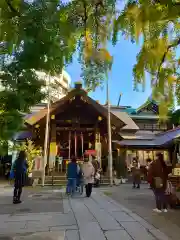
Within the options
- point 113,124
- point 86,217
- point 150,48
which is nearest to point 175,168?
point 86,217

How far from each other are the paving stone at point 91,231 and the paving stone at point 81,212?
42 centimetres

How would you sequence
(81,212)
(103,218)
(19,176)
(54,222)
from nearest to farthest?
(54,222) < (103,218) < (81,212) < (19,176)

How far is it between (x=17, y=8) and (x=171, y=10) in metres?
1.74

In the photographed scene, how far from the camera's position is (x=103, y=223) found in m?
6.44

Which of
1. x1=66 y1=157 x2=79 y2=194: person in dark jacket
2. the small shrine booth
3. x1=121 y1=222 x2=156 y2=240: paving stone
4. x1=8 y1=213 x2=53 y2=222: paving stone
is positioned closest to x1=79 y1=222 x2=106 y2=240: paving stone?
x1=121 y1=222 x2=156 y2=240: paving stone

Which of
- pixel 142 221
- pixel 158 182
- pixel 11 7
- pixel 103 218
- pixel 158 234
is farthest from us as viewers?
pixel 158 182

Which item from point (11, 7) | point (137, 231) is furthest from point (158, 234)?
point (11, 7)

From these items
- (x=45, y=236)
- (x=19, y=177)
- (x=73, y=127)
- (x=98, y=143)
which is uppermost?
(x=73, y=127)

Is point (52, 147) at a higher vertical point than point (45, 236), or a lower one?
higher

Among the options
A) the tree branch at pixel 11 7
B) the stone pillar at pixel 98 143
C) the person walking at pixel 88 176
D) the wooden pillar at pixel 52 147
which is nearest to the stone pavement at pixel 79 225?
the person walking at pixel 88 176

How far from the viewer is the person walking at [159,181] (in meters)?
8.16

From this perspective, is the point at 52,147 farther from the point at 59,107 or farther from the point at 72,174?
the point at 72,174

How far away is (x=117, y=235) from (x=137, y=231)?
53 cm

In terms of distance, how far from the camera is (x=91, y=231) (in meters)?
5.74
